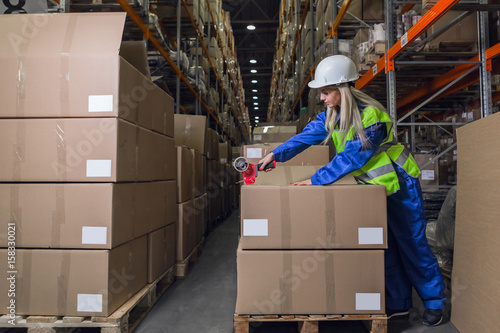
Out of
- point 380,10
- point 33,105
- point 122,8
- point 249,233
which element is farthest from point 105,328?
point 380,10

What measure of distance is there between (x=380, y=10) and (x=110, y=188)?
3851 millimetres

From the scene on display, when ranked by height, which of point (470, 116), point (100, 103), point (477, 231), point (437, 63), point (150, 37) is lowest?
point (477, 231)

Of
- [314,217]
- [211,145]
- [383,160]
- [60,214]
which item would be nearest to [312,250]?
[314,217]

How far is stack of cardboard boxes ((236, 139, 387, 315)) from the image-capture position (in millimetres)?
1748

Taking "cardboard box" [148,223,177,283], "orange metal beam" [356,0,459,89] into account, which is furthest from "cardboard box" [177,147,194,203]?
"orange metal beam" [356,0,459,89]

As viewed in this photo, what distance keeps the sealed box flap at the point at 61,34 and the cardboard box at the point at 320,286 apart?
152 cm

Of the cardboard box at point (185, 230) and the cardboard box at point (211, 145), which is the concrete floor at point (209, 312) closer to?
the cardboard box at point (185, 230)

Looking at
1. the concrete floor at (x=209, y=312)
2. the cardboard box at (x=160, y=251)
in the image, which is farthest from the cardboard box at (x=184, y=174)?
the concrete floor at (x=209, y=312)

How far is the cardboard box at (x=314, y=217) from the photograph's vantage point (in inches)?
69.1

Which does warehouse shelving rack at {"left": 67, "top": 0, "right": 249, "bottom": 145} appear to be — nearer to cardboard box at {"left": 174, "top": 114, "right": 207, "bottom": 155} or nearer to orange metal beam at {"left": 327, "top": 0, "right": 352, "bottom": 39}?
cardboard box at {"left": 174, "top": 114, "right": 207, "bottom": 155}

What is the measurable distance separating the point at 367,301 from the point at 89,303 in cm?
148

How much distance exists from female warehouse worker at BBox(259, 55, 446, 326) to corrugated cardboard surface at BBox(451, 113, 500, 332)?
158mm

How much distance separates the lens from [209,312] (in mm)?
2191

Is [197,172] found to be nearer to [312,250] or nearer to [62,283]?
[62,283]
